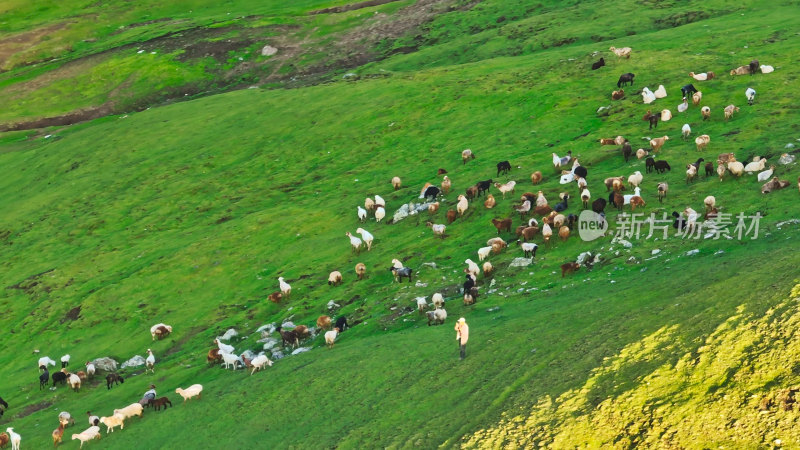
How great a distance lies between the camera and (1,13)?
467 ft

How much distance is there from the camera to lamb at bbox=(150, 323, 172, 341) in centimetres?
3868

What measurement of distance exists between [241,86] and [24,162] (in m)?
24.6

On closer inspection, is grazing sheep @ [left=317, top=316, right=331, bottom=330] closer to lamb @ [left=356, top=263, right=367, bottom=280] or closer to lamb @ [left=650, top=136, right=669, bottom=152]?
lamb @ [left=356, top=263, right=367, bottom=280]

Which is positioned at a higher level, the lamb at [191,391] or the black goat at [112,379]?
the lamb at [191,391]

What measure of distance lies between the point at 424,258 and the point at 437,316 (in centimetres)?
756

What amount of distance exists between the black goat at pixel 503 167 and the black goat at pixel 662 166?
29.8 ft

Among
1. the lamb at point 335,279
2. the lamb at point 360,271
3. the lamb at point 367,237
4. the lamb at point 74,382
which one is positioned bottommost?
the lamb at point 74,382

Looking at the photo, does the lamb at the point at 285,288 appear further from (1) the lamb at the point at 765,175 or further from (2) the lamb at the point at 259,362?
(1) the lamb at the point at 765,175

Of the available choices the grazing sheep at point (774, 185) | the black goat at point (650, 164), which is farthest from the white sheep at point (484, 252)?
the grazing sheep at point (774, 185)

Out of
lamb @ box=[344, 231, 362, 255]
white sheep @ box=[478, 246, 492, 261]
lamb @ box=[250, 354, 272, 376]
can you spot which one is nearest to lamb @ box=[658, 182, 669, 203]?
white sheep @ box=[478, 246, 492, 261]

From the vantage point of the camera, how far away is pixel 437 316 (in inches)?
1198

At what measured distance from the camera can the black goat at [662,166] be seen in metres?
38.8

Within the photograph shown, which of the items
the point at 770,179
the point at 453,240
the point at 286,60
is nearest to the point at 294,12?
the point at 286,60

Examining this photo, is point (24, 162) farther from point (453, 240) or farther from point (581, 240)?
point (581, 240)
